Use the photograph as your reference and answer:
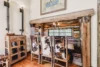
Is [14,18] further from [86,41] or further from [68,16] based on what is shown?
[86,41]

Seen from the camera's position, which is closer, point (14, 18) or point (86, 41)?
point (86, 41)

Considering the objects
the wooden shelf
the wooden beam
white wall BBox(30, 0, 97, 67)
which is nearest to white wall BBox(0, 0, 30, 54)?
the wooden shelf

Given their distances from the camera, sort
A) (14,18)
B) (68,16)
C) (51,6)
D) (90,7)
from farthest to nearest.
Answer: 1. (14,18)
2. (51,6)
3. (68,16)
4. (90,7)

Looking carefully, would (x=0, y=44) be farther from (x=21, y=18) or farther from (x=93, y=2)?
(x=93, y=2)

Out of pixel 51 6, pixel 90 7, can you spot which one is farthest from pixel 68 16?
pixel 51 6

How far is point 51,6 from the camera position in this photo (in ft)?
9.71

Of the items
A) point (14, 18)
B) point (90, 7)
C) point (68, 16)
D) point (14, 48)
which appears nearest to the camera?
point (90, 7)

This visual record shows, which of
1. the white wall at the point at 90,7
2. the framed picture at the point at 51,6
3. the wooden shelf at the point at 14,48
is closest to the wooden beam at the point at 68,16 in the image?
the white wall at the point at 90,7

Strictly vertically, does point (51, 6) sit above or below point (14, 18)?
above

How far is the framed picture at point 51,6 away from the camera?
2668 mm

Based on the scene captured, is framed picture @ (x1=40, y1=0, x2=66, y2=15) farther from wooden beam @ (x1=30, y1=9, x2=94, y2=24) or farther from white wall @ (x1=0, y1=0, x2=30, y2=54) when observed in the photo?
white wall @ (x1=0, y1=0, x2=30, y2=54)

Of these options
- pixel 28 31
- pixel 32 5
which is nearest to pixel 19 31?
pixel 28 31

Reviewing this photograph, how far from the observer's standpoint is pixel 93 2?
2025 millimetres

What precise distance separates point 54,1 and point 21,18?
1.46 metres
